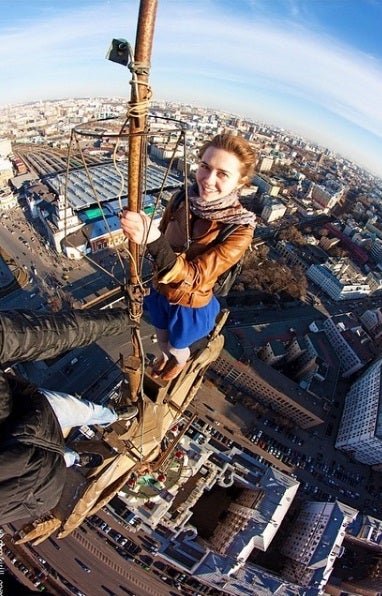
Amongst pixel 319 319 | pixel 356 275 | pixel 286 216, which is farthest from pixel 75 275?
pixel 286 216

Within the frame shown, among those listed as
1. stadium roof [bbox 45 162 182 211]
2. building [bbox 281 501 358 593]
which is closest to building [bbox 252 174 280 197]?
stadium roof [bbox 45 162 182 211]

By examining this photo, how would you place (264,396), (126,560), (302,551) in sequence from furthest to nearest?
(264,396), (302,551), (126,560)

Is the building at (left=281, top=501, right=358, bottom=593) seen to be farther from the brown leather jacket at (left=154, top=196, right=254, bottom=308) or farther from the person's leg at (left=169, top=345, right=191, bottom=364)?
the brown leather jacket at (left=154, top=196, right=254, bottom=308)

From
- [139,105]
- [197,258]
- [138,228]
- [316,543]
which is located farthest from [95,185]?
[316,543]

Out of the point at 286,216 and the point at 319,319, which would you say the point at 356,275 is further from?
the point at 286,216

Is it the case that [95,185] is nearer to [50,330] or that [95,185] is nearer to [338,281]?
[338,281]
